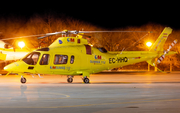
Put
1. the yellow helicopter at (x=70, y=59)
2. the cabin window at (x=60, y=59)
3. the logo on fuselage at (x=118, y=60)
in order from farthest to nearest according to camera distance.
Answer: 1. the logo on fuselage at (x=118, y=60)
2. the cabin window at (x=60, y=59)
3. the yellow helicopter at (x=70, y=59)

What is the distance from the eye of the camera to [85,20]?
166ft

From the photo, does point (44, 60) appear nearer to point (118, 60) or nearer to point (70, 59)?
point (70, 59)

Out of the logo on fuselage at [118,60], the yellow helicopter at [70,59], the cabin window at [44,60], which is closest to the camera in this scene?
the yellow helicopter at [70,59]

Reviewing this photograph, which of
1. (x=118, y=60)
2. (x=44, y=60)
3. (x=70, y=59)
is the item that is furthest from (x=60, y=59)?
(x=118, y=60)

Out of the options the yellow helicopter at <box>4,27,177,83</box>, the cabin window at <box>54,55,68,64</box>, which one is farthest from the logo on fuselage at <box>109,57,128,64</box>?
the cabin window at <box>54,55,68,64</box>

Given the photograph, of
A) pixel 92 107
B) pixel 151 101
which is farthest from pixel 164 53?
pixel 92 107

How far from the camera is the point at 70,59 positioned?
63.9ft

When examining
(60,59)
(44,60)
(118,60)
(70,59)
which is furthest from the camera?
(118,60)

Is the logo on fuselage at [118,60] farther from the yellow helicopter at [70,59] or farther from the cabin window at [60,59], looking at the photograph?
the cabin window at [60,59]

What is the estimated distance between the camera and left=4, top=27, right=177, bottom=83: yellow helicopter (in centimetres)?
1872

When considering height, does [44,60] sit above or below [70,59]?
below

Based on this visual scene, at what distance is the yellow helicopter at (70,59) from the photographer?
18719 mm

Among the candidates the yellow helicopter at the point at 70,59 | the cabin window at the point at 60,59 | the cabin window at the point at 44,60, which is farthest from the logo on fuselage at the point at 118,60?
the cabin window at the point at 44,60

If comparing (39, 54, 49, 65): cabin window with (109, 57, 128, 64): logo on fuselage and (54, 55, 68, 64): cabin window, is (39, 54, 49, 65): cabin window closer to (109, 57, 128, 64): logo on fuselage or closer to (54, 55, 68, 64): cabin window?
(54, 55, 68, 64): cabin window
